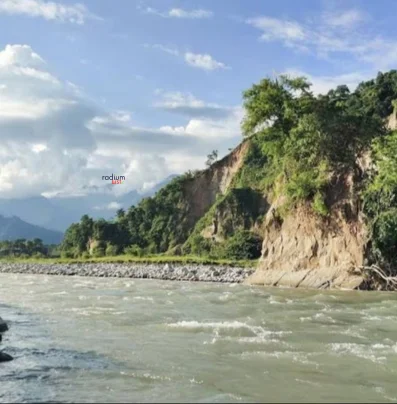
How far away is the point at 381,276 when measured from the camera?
32.0 metres

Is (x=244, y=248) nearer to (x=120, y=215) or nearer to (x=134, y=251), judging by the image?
(x=134, y=251)

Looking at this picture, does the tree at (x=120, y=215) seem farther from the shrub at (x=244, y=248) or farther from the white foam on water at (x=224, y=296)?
the white foam on water at (x=224, y=296)

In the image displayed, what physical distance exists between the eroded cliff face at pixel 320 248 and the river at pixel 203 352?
826 cm

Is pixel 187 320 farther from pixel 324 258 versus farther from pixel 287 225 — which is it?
pixel 287 225

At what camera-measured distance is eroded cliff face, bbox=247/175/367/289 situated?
33.4 m

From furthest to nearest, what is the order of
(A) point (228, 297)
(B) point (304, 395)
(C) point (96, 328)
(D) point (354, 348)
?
(A) point (228, 297), (C) point (96, 328), (D) point (354, 348), (B) point (304, 395)

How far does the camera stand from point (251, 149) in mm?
97438

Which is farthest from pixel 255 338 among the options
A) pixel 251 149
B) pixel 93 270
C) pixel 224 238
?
pixel 251 149

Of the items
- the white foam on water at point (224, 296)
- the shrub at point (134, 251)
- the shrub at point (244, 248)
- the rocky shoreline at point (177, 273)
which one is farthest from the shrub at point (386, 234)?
the shrub at point (134, 251)

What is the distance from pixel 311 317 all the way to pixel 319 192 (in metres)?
16.9

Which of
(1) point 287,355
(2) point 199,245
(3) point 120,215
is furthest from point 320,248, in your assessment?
(3) point 120,215

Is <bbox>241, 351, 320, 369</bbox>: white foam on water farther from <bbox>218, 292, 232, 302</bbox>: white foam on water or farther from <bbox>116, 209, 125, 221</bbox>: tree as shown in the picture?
<bbox>116, 209, 125, 221</bbox>: tree

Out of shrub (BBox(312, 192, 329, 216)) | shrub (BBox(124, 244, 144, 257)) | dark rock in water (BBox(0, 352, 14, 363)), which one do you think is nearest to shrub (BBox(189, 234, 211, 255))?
shrub (BBox(124, 244, 144, 257))

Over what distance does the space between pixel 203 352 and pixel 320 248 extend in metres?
24.0
